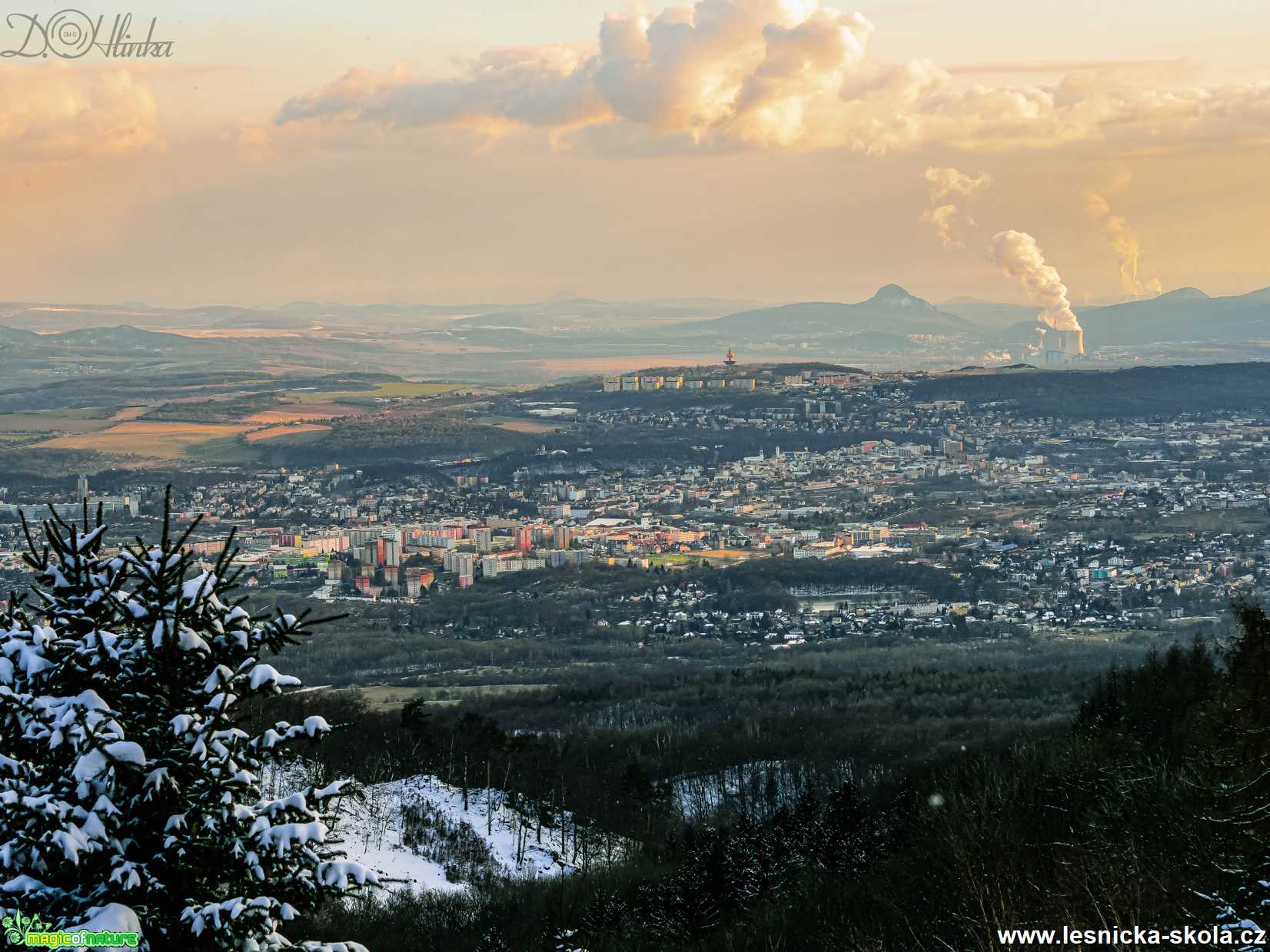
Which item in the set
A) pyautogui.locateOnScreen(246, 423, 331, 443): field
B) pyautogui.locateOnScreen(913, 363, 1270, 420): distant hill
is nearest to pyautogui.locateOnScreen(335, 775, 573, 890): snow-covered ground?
pyautogui.locateOnScreen(246, 423, 331, 443): field

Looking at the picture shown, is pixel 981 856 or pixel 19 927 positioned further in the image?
pixel 981 856

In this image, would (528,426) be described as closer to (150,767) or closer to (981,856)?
(981,856)

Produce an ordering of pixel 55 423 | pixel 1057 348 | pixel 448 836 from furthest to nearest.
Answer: pixel 1057 348, pixel 55 423, pixel 448 836

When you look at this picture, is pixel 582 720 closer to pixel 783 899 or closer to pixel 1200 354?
pixel 783 899

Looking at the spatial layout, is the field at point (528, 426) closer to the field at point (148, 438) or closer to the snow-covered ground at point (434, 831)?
the field at point (148, 438)

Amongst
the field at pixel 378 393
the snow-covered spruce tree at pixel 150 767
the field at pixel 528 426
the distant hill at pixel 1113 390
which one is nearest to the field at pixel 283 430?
the field at pixel 528 426

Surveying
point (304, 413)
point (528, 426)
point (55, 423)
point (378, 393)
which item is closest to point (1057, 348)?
point (378, 393)

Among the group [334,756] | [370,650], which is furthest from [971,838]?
[370,650]
